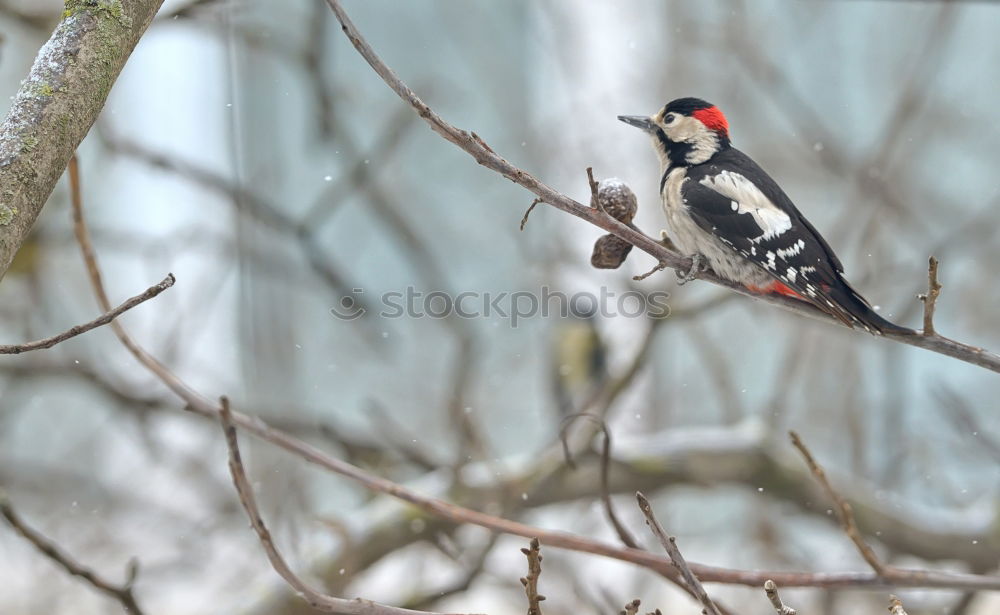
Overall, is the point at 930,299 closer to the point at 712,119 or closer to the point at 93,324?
the point at 712,119

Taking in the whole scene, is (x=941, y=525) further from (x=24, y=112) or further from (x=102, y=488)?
(x=102, y=488)

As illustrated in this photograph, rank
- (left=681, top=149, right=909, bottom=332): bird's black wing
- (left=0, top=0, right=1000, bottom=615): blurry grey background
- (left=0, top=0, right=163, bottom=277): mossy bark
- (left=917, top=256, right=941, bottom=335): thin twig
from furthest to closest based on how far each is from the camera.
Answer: (left=0, top=0, right=1000, bottom=615): blurry grey background
(left=681, top=149, right=909, bottom=332): bird's black wing
(left=917, top=256, right=941, bottom=335): thin twig
(left=0, top=0, right=163, bottom=277): mossy bark

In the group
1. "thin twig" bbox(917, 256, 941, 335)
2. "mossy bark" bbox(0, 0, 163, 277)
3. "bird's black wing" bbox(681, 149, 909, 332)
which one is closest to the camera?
"mossy bark" bbox(0, 0, 163, 277)

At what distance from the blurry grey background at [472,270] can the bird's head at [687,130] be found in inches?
31.3

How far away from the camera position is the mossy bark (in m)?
0.36

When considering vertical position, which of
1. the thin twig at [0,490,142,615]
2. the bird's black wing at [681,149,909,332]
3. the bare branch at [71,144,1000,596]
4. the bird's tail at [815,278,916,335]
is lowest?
the thin twig at [0,490,142,615]

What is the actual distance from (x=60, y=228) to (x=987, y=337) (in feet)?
6.82

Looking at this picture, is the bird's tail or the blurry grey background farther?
the blurry grey background

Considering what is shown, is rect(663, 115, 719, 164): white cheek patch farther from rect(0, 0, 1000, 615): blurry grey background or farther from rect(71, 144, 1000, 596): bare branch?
rect(0, 0, 1000, 615): blurry grey background

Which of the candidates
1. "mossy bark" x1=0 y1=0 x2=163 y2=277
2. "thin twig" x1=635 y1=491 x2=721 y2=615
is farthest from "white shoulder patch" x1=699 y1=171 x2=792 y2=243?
"mossy bark" x1=0 y1=0 x2=163 y2=277

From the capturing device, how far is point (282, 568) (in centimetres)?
48

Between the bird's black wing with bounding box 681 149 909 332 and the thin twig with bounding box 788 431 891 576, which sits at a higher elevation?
the bird's black wing with bounding box 681 149 909 332

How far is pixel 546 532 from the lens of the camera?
0.60 m

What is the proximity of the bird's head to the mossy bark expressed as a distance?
0.39 meters
